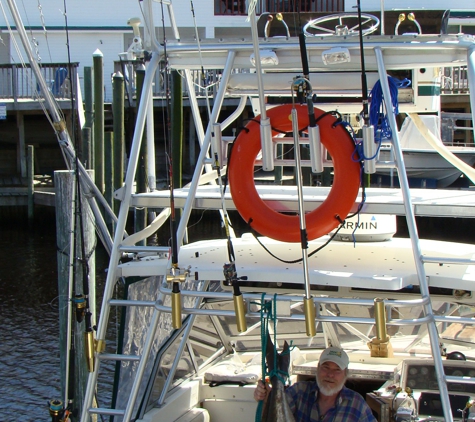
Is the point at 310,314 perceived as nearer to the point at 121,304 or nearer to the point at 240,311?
the point at 240,311

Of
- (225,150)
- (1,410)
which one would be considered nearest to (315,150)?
(225,150)

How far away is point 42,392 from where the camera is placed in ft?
30.6

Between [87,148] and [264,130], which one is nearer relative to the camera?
[264,130]

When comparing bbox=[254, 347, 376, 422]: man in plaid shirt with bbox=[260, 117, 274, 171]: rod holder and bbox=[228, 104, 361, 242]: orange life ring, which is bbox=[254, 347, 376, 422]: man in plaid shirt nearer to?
bbox=[228, 104, 361, 242]: orange life ring

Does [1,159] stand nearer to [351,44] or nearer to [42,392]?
[42,392]

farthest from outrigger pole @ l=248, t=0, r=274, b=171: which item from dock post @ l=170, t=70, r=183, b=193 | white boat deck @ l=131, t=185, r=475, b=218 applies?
dock post @ l=170, t=70, r=183, b=193

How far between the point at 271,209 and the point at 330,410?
1120 millimetres

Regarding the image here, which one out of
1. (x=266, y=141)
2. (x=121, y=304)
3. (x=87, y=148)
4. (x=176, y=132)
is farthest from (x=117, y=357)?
(x=87, y=148)

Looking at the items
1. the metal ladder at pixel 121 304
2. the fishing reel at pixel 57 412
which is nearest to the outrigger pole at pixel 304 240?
the metal ladder at pixel 121 304

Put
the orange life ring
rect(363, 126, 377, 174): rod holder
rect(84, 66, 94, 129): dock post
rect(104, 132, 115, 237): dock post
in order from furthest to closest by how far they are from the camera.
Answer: rect(84, 66, 94, 129): dock post < rect(104, 132, 115, 237): dock post < the orange life ring < rect(363, 126, 377, 174): rod holder

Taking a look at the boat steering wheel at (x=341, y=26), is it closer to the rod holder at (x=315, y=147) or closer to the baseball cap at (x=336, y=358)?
the rod holder at (x=315, y=147)

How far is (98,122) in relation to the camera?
12.6 m

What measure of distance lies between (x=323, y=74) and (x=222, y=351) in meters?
2.63

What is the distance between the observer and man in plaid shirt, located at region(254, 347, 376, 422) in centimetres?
388
